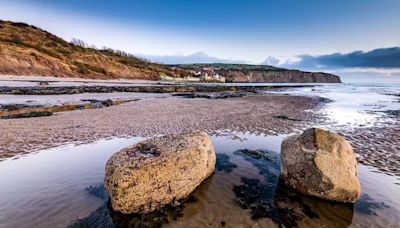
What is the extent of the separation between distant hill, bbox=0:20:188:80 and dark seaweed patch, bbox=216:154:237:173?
6769cm

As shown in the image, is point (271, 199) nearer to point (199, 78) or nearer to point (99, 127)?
point (99, 127)

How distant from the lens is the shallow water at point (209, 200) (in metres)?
4.81

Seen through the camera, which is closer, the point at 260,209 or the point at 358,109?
the point at 260,209

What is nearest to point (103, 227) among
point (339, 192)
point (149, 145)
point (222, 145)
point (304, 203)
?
point (149, 145)

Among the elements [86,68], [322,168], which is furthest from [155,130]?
[86,68]

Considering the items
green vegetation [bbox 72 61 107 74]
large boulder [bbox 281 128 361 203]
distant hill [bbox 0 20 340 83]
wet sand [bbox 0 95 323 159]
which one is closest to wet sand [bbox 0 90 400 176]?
wet sand [bbox 0 95 323 159]

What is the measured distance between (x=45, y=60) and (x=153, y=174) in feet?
256

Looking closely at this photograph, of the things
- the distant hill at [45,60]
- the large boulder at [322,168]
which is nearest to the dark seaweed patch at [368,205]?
the large boulder at [322,168]

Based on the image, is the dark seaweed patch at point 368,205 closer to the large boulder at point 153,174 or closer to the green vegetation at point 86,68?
the large boulder at point 153,174

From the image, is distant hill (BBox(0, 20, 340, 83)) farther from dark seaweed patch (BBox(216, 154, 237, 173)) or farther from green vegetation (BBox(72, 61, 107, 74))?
dark seaweed patch (BBox(216, 154, 237, 173))

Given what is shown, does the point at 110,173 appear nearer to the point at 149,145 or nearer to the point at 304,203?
the point at 149,145

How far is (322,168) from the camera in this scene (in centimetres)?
570

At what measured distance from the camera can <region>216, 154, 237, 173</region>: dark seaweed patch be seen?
7.44 meters

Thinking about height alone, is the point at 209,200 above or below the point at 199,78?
above
